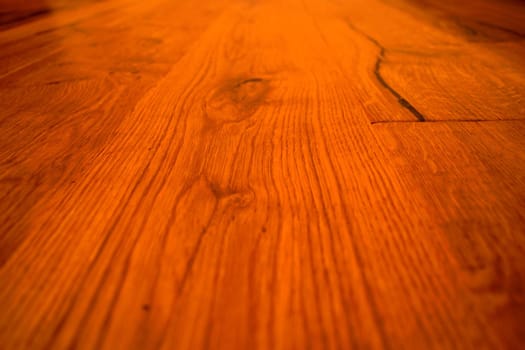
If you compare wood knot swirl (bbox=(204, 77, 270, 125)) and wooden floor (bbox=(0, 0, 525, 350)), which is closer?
wooden floor (bbox=(0, 0, 525, 350))

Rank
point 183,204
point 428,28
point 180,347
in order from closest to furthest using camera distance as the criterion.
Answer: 1. point 180,347
2. point 183,204
3. point 428,28

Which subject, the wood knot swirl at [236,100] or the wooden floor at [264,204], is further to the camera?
the wood knot swirl at [236,100]

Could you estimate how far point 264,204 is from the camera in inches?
12.3

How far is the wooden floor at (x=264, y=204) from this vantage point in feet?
0.73

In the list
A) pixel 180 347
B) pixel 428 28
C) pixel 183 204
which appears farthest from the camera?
pixel 428 28

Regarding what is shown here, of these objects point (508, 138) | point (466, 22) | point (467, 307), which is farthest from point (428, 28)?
point (467, 307)

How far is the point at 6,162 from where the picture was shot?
376mm

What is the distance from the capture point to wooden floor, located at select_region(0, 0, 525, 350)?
0.22m

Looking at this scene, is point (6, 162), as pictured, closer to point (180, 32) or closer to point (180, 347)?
point (180, 347)

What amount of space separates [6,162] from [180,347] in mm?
329

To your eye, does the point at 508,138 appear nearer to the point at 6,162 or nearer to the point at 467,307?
the point at 467,307

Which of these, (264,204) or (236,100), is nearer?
(264,204)

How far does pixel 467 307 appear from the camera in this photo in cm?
23

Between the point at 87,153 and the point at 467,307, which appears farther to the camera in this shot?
the point at 87,153
